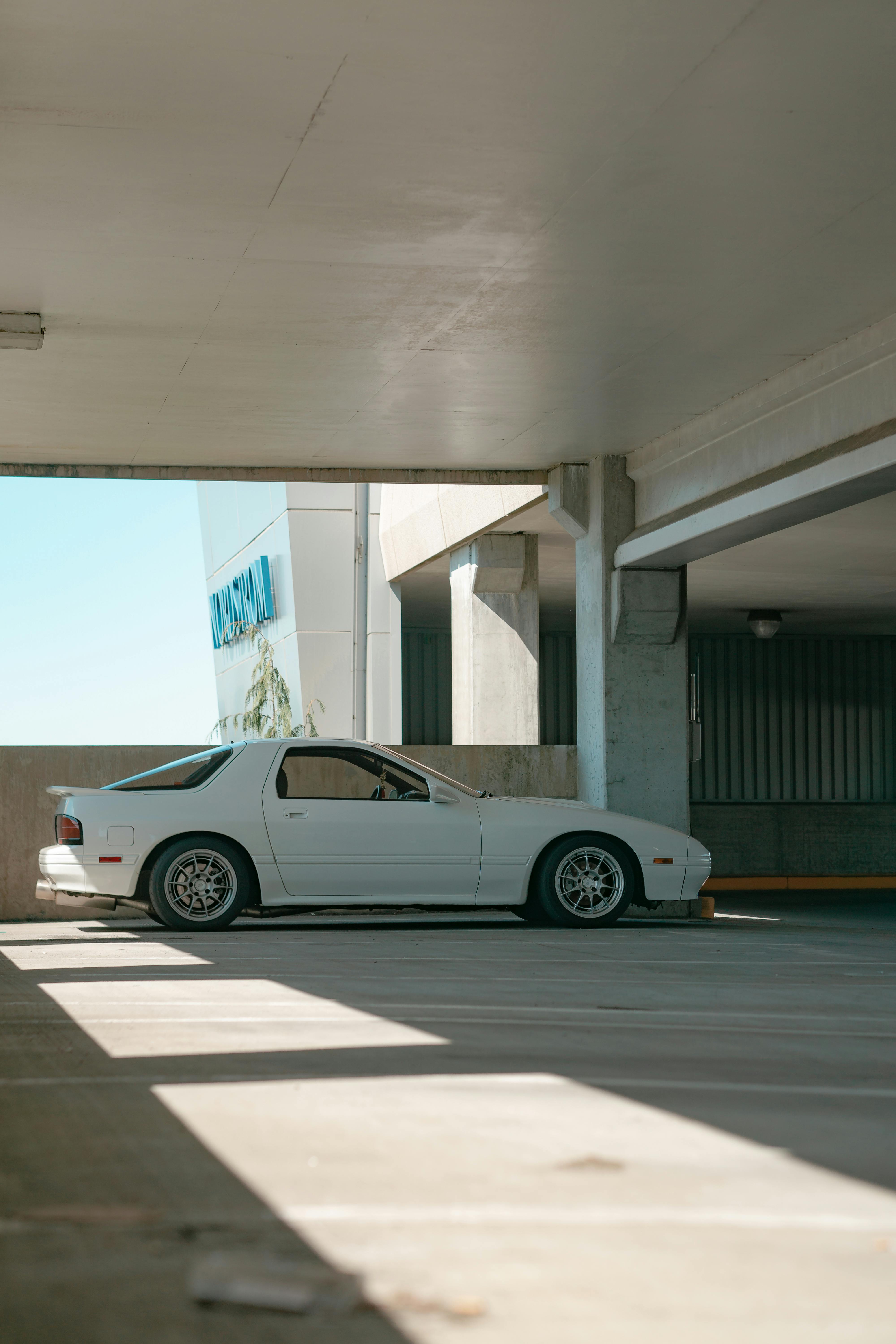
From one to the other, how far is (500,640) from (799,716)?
1081 cm

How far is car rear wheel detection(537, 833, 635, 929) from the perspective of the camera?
10242 millimetres

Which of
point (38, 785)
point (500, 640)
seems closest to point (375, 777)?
point (38, 785)

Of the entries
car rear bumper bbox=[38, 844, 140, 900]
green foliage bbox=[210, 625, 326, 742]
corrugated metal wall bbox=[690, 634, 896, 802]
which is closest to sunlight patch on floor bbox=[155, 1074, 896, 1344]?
car rear bumper bbox=[38, 844, 140, 900]

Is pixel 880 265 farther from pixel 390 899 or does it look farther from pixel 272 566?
pixel 272 566

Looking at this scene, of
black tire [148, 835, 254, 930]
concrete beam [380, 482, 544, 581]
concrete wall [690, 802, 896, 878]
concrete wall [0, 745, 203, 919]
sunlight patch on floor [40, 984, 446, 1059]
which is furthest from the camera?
concrete wall [690, 802, 896, 878]

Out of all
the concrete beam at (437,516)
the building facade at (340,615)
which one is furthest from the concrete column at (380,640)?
the concrete beam at (437,516)

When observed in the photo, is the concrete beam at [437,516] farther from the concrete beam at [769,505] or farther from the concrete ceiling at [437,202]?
the concrete ceiling at [437,202]

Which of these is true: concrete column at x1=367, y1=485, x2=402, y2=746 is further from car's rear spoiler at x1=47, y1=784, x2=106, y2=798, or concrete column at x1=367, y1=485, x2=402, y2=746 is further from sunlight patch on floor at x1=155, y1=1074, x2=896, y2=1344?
sunlight patch on floor at x1=155, y1=1074, x2=896, y2=1344

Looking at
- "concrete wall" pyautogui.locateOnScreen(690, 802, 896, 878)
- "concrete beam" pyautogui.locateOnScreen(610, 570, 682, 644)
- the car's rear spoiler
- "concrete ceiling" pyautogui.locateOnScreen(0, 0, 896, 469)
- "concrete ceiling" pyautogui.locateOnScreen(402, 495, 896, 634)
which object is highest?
"concrete ceiling" pyautogui.locateOnScreen(0, 0, 896, 469)

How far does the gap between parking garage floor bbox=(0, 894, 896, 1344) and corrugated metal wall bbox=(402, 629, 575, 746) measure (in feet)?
61.3

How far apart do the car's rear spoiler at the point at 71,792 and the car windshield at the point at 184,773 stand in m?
0.22

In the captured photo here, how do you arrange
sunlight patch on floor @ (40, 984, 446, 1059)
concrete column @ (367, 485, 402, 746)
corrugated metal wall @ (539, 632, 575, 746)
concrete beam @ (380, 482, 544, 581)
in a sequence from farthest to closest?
corrugated metal wall @ (539, 632, 575, 746)
concrete column @ (367, 485, 402, 746)
concrete beam @ (380, 482, 544, 581)
sunlight patch on floor @ (40, 984, 446, 1059)

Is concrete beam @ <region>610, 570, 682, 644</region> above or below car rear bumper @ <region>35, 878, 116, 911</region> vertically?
above

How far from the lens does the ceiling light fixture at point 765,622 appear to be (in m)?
22.5
